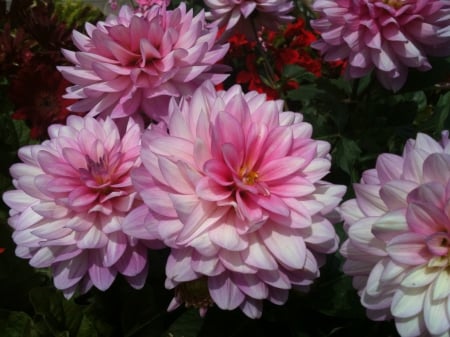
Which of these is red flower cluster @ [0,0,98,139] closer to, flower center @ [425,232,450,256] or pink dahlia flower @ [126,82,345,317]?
pink dahlia flower @ [126,82,345,317]

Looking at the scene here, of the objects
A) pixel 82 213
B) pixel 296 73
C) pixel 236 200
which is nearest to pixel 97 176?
pixel 82 213

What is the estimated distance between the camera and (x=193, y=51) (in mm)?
810

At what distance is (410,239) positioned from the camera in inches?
23.1

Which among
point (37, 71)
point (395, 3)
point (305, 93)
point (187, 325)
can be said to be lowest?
point (187, 325)

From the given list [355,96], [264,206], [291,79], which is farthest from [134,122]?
[291,79]

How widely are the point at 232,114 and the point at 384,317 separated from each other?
0.99ft

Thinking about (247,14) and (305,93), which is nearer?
(247,14)

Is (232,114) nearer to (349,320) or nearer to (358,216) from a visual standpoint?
(358,216)

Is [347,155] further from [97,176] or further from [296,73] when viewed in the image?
[97,176]

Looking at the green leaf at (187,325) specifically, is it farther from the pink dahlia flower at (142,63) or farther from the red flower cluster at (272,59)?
the red flower cluster at (272,59)

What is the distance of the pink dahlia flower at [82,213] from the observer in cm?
66

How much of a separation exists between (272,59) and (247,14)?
0.56m

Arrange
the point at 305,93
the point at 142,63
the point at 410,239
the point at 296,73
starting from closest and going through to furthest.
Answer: the point at 410,239, the point at 142,63, the point at 305,93, the point at 296,73

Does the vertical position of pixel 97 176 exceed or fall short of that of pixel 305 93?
it exceeds it
